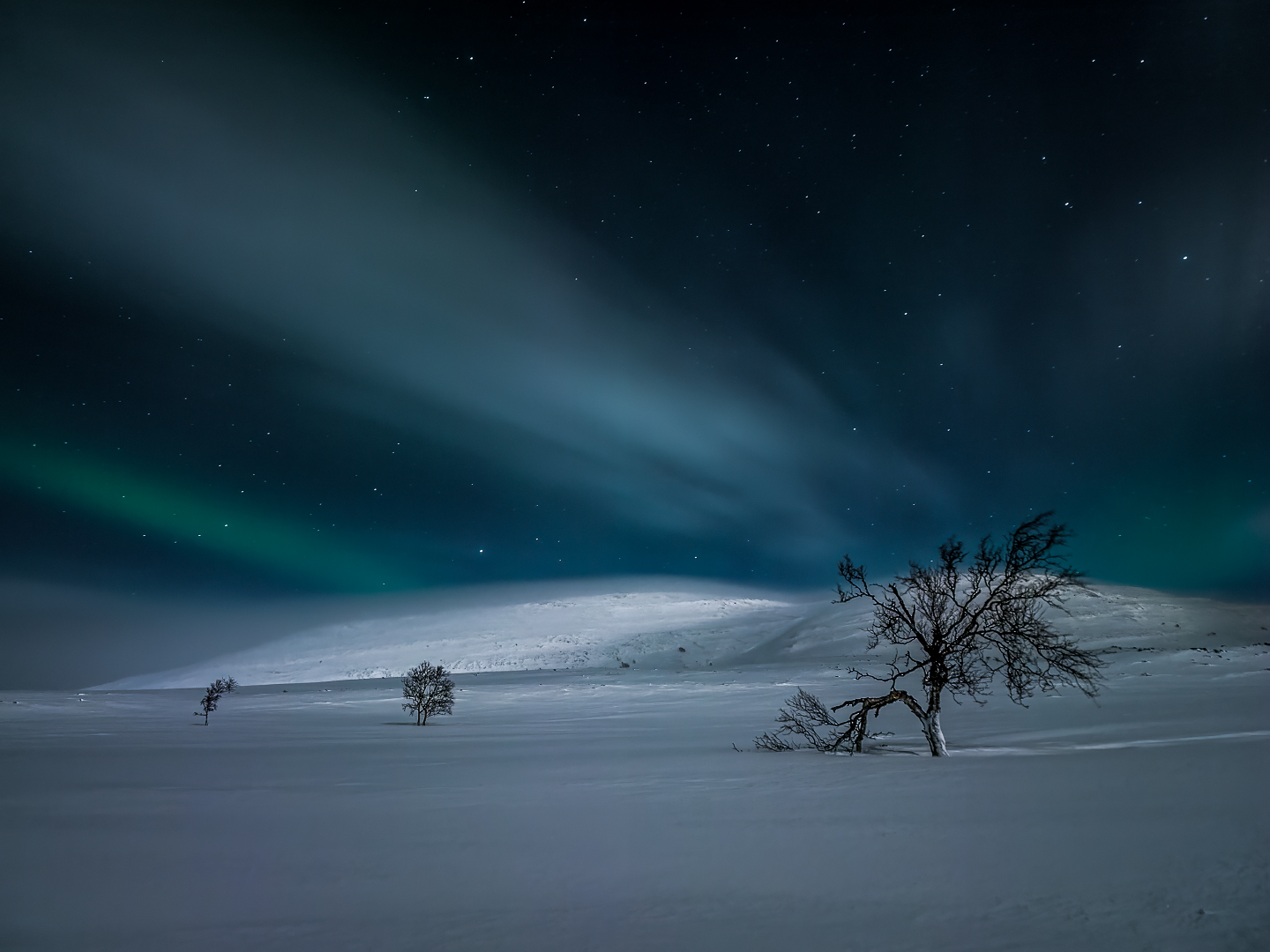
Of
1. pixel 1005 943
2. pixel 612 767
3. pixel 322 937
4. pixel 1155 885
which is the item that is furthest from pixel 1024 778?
pixel 322 937

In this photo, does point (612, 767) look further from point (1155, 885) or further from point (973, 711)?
point (973, 711)

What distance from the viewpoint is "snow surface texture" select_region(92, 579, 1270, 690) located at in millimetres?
63812

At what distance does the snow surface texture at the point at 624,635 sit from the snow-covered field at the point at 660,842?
173 feet

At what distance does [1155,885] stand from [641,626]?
9012 centimetres

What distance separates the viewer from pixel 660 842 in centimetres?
668

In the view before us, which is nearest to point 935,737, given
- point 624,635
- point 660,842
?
point 660,842

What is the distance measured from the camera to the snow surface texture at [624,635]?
63.8 meters

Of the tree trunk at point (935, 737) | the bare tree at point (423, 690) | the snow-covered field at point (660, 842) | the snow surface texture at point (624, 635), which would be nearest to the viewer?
the snow-covered field at point (660, 842)

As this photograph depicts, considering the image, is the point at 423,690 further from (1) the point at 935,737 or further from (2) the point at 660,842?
(2) the point at 660,842

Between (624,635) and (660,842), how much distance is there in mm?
83478

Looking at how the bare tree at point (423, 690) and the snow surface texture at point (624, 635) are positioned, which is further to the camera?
the snow surface texture at point (624, 635)

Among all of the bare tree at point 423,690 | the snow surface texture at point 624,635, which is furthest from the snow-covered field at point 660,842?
the snow surface texture at point 624,635

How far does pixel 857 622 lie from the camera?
77438 millimetres

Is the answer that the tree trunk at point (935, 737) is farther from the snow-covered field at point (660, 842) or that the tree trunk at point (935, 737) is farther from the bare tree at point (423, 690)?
the bare tree at point (423, 690)
